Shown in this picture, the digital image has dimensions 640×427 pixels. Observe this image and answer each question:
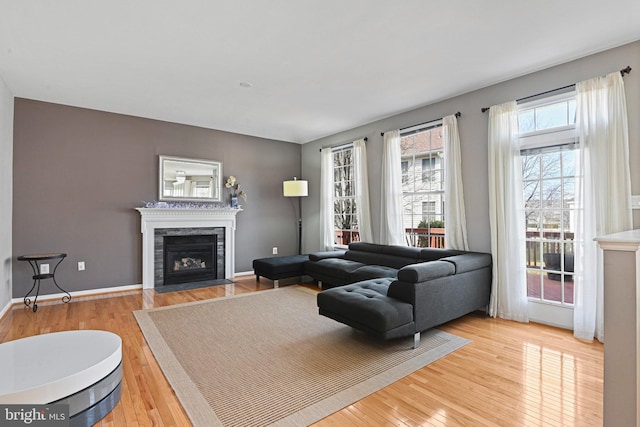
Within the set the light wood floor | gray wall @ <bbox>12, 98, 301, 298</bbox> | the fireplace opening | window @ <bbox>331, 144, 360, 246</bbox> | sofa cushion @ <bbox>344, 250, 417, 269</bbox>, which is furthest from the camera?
window @ <bbox>331, 144, 360, 246</bbox>

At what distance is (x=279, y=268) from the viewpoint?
4949 millimetres

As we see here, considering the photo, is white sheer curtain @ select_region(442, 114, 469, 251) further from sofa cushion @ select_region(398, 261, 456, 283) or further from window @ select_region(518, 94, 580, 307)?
sofa cushion @ select_region(398, 261, 456, 283)

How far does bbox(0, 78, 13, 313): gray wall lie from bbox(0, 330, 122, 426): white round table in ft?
7.74

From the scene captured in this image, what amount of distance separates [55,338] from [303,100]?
3.61 m

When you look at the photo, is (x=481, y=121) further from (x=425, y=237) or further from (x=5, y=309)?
(x=5, y=309)

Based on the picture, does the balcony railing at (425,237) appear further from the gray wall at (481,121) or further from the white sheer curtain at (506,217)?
the white sheer curtain at (506,217)

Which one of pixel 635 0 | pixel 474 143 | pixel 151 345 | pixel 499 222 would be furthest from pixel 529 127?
pixel 151 345

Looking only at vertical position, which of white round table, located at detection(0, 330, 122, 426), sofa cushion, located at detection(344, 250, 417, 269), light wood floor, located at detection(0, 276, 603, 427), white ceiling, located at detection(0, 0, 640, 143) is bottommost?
light wood floor, located at detection(0, 276, 603, 427)

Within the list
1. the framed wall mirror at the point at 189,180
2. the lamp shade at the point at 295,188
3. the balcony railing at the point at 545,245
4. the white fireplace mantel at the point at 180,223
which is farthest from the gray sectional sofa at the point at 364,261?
the framed wall mirror at the point at 189,180

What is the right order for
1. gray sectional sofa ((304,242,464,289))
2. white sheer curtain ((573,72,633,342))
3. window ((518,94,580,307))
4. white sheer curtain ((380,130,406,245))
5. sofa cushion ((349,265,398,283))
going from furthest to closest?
white sheer curtain ((380,130,406,245)) → gray sectional sofa ((304,242,464,289)) → sofa cushion ((349,265,398,283)) → window ((518,94,580,307)) → white sheer curtain ((573,72,633,342))

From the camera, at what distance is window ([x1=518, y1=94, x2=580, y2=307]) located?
321cm

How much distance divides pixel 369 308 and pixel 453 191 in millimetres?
2183

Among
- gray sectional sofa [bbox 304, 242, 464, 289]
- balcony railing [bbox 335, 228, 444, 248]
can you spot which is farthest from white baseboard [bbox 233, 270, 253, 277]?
balcony railing [bbox 335, 228, 444, 248]

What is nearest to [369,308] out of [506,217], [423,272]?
[423,272]
